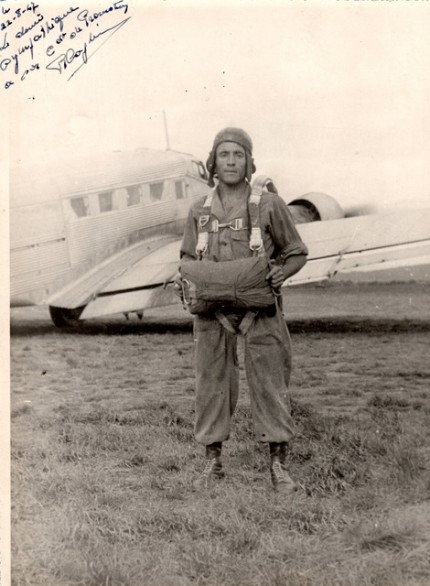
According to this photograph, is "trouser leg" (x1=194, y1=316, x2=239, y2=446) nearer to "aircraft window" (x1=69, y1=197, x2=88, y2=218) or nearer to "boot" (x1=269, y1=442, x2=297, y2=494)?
"boot" (x1=269, y1=442, x2=297, y2=494)

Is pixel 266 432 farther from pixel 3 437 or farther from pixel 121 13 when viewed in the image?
pixel 121 13

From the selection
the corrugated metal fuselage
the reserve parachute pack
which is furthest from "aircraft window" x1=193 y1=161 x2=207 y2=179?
the reserve parachute pack

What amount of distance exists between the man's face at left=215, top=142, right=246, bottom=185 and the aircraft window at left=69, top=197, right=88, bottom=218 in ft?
9.95

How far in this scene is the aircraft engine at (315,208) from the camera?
6035mm

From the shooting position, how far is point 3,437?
4137 millimetres

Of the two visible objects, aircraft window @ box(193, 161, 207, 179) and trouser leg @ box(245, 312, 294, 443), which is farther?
aircraft window @ box(193, 161, 207, 179)

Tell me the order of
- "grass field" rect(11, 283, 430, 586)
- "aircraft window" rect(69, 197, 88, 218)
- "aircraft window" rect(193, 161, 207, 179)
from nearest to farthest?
"grass field" rect(11, 283, 430, 586) → "aircraft window" rect(69, 197, 88, 218) → "aircraft window" rect(193, 161, 207, 179)

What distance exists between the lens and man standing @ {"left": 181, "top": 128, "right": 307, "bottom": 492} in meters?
3.74

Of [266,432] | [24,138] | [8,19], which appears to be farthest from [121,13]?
[266,432]

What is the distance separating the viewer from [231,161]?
374 centimetres

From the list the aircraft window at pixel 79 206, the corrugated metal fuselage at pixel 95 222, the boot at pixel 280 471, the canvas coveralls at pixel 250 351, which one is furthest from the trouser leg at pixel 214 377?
the aircraft window at pixel 79 206

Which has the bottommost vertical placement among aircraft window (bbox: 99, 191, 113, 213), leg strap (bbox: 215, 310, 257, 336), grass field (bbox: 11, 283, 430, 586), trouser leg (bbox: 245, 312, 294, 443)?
grass field (bbox: 11, 283, 430, 586)

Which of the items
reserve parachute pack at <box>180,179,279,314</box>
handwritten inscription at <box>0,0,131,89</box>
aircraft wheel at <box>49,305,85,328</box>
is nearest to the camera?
reserve parachute pack at <box>180,179,279,314</box>

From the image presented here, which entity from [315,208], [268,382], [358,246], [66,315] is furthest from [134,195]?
[268,382]
